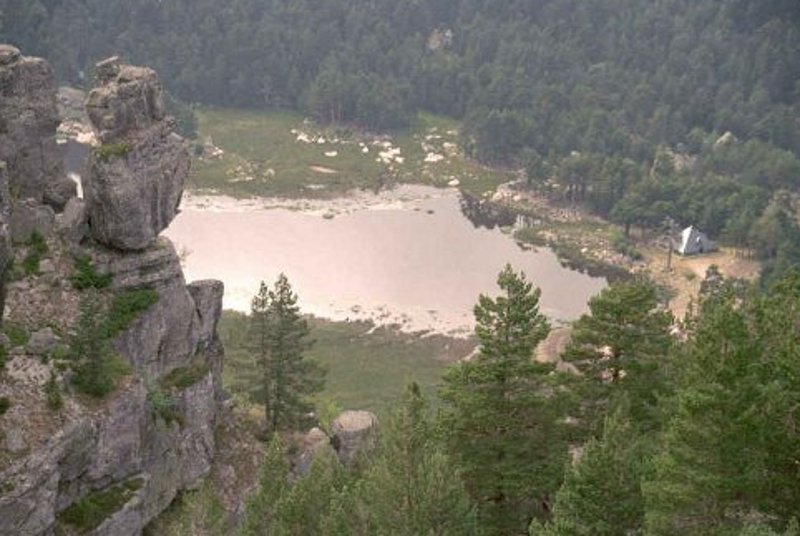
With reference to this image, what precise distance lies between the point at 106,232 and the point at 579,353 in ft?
79.0

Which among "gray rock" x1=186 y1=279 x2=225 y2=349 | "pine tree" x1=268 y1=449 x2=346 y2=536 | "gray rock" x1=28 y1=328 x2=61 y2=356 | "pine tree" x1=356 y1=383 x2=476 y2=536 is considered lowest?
"gray rock" x1=186 y1=279 x2=225 y2=349

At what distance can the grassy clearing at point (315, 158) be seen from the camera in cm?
15450

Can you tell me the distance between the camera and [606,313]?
42656 millimetres

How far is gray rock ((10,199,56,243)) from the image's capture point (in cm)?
4578

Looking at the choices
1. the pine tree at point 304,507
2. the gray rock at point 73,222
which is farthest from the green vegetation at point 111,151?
the pine tree at point 304,507

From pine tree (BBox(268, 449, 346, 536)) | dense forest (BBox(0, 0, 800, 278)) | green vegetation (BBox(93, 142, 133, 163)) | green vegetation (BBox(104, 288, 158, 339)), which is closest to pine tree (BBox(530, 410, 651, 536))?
pine tree (BBox(268, 449, 346, 536))

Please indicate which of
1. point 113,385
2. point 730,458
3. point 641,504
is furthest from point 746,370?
point 113,385

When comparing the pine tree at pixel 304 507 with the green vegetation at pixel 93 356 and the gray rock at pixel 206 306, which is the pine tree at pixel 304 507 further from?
the gray rock at pixel 206 306

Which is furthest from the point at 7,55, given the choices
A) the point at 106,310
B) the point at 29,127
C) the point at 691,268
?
the point at 691,268

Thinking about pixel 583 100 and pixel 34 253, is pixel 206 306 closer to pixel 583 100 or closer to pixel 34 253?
pixel 34 253

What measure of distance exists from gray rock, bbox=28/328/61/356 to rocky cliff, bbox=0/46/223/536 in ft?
0.17

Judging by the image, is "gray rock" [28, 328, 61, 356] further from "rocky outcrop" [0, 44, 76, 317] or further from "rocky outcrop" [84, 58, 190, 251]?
"rocky outcrop" [84, 58, 190, 251]

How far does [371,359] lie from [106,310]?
4962cm

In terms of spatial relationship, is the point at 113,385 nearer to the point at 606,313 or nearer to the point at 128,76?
the point at 128,76
